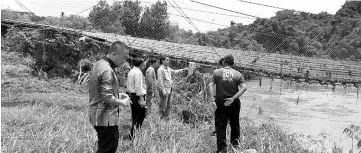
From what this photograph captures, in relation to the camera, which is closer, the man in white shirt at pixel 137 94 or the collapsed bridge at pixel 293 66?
the man in white shirt at pixel 137 94

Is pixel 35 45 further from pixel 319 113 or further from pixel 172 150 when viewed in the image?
pixel 319 113

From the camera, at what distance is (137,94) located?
474 cm

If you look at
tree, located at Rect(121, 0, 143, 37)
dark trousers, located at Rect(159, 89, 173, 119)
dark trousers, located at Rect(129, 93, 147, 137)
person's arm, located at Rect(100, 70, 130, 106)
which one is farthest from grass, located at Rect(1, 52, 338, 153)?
tree, located at Rect(121, 0, 143, 37)

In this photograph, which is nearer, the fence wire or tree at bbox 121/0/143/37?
the fence wire

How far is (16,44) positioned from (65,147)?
40.0 feet

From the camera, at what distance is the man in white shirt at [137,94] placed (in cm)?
467

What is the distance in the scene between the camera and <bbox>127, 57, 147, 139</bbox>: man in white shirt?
4.67 meters

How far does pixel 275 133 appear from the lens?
19.0 ft

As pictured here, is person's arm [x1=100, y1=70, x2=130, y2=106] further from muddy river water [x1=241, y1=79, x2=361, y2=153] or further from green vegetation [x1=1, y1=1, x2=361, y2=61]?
muddy river water [x1=241, y1=79, x2=361, y2=153]

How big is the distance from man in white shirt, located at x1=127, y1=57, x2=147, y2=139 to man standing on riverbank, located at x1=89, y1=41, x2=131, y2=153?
1725 mm

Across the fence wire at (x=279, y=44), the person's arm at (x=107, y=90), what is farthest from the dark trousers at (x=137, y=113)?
the fence wire at (x=279, y=44)

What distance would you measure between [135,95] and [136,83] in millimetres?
191

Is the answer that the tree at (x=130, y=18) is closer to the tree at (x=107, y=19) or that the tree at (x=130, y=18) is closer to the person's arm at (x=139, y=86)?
the tree at (x=107, y=19)

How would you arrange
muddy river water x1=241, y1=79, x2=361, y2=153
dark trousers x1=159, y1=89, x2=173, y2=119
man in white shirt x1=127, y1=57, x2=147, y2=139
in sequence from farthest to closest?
muddy river water x1=241, y1=79, x2=361, y2=153, dark trousers x1=159, y1=89, x2=173, y2=119, man in white shirt x1=127, y1=57, x2=147, y2=139
